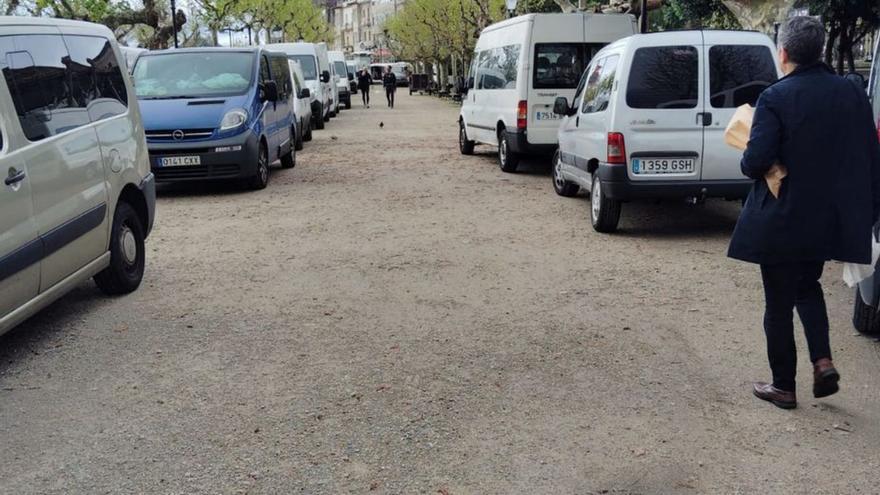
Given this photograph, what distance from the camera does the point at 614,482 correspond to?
11.6 ft

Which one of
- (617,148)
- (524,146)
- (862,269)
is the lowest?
(862,269)

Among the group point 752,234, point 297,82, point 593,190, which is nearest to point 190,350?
point 752,234

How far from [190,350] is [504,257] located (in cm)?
331

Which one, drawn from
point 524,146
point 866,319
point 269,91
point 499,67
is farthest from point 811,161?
point 499,67

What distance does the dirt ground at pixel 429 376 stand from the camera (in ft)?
12.0

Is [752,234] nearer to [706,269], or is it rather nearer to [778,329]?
[778,329]

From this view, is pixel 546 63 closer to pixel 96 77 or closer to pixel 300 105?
pixel 300 105

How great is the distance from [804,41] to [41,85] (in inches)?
175

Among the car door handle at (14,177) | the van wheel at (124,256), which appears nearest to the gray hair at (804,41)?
the car door handle at (14,177)

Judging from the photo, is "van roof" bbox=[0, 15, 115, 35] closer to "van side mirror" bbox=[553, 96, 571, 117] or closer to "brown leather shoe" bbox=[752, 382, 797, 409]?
"brown leather shoe" bbox=[752, 382, 797, 409]

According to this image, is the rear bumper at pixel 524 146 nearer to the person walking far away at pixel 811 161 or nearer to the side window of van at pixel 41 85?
the side window of van at pixel 41 85

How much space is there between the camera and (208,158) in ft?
37.9

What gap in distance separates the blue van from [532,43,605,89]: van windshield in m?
4.00

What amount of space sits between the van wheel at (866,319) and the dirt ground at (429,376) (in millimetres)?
103
